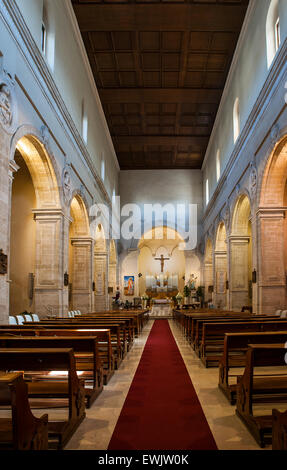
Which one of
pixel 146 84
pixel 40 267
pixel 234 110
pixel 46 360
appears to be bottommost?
pixel 46 360

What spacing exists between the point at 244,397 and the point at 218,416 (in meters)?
0.40

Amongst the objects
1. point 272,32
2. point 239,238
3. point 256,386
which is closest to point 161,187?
point 239,238

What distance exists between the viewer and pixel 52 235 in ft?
44.6

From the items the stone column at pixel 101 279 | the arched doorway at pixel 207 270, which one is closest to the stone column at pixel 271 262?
the stone column at pixel 101 279

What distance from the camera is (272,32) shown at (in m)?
12.5

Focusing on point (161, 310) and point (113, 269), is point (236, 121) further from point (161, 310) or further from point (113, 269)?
point (113, 269)

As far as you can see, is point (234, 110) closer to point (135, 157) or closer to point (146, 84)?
point (146, 84)

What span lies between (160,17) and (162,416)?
45.6ft

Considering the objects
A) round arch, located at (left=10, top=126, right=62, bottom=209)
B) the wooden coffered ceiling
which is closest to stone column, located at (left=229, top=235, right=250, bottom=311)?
the wooden coffered ceiling

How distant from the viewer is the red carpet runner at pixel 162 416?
3.88 m

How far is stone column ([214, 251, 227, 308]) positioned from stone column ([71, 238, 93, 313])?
7384 mm

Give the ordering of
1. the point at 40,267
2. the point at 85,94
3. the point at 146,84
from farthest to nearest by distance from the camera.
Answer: the point at 146,84 < the point at 85,94 < the point at 40,267

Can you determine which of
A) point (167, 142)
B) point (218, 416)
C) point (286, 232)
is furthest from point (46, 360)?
point (167, 142)
